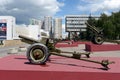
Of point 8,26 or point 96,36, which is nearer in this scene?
point 96,36

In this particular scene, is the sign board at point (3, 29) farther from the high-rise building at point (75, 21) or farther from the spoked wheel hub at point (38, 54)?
the spoked wheel hub at point (38, 54)

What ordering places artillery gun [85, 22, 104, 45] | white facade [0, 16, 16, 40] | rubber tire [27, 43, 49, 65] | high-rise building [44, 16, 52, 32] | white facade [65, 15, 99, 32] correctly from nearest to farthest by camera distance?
rubber tire [27, 43, 49, 65]
artillery gun [85, 22, 104, 45]
white facade [0, 16, 16, 40]
white facade [65, 15, 99, 32]
high-rise building [44, 16, 52, 32]

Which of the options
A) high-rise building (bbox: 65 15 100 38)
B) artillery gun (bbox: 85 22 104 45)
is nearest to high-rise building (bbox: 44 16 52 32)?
high-rise building (bbox: 65 15 100 38)

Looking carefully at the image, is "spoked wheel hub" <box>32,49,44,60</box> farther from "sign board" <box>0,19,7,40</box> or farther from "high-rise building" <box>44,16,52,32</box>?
"high-rise building" <box>44,16,52,32</box>

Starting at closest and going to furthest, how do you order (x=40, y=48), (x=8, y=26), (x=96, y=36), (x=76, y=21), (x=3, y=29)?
(x=40, y=48), (x=96, y=36), (x=3, y=29), (x=8, y=26), (x=76, y=21)

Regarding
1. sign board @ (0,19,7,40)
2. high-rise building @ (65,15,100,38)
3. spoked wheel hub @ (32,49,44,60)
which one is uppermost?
high-rise building @ (65,15,100,38)

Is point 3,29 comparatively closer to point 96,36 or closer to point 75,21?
point 75,21

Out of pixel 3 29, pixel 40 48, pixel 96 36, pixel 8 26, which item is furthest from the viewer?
pixel 8 26

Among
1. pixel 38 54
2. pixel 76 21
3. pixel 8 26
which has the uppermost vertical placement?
pixel 76 21

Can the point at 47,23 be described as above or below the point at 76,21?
above

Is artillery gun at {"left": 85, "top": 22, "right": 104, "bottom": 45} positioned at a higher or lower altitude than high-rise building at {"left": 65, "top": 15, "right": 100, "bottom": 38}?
lower

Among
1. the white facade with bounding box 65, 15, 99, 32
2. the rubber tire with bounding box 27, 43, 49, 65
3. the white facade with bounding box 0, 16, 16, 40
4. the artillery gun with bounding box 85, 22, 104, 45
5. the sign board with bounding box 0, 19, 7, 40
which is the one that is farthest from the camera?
the white facade with bounding box 65, 15, 99, 32

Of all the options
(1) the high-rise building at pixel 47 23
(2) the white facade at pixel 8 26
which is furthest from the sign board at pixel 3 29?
(1) the high-rise building at pixel 47 23

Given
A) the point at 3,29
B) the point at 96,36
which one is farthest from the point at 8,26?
the point at 96,36
